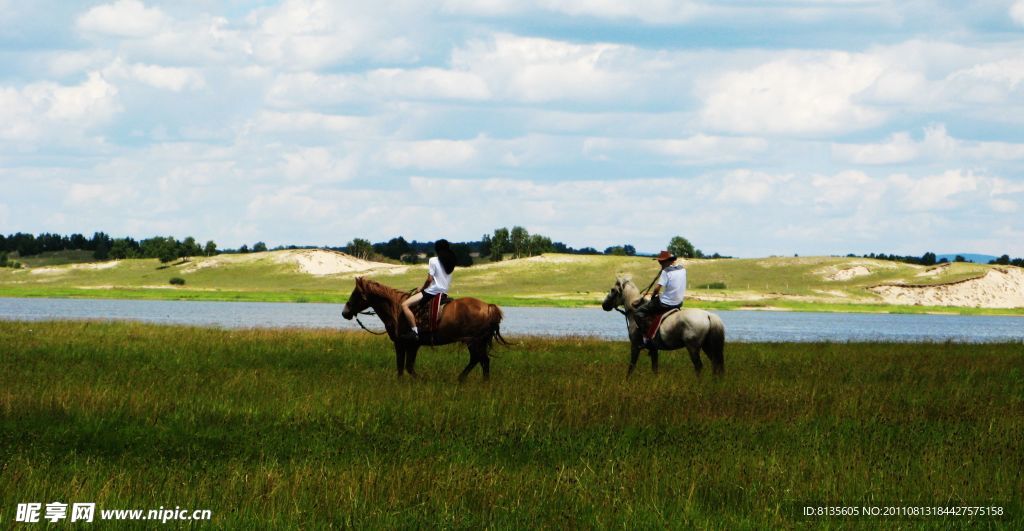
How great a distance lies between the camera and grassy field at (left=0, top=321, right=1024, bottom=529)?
881 cm

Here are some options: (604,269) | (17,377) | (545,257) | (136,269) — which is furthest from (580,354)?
(136,269)

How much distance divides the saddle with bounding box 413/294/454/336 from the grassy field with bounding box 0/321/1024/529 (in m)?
0.97

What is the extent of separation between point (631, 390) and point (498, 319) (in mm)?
3533

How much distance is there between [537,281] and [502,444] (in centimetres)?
13748

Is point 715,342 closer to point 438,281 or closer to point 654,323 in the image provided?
point 654,323

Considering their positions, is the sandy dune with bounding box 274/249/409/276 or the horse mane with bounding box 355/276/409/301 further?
the sandy dune with bounding box 274/249/409/276

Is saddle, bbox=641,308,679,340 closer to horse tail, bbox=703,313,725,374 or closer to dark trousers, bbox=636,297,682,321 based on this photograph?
dark trousers, bbox=636,297,682,321

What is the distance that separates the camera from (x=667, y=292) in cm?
1970

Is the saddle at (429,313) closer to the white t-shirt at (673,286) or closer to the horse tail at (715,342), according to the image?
the white t-shirt at (673,286)

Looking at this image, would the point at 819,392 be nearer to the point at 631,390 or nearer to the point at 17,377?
the point at 631,390

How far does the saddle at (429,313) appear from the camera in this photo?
19.0 metres

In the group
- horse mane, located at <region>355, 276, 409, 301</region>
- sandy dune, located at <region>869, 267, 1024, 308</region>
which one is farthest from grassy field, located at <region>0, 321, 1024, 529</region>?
sandy dune, located at <region>869, 267, 1024, 308</region>

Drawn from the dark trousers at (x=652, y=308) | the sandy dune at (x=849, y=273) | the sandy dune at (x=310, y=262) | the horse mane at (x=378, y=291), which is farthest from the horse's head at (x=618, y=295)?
the sandy dune at (x=310, y=262)

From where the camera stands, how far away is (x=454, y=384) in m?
17.8
